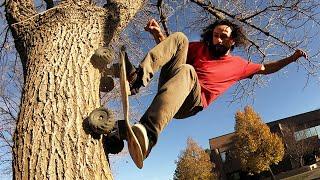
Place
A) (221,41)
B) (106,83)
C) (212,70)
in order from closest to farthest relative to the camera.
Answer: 1. (106,83)
2. (212,70)
3. (221,41)

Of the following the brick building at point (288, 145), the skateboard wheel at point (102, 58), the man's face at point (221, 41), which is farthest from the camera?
the brick building at point (288, 145)

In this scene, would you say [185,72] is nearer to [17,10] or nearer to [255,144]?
[17,10]

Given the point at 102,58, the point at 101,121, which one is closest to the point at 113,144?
the point at 101,121

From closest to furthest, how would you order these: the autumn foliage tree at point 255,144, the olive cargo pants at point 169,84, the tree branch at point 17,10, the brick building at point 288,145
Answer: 1. the olive cargo pants at point 169,84
2. the tree branch at point 17,10
3. the autumn foliage tree at point 255,144
4. the brick building at point 288,145

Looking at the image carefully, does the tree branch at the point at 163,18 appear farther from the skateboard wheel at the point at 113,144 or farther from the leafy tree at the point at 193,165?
the leafy tree at the point at 193,165

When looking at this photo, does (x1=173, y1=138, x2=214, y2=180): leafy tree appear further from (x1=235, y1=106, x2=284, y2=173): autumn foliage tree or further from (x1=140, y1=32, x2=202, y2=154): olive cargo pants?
(x1=140, y1=32, x2=202, y2=154): olive cargo pants

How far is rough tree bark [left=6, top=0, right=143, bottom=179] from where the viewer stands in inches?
125

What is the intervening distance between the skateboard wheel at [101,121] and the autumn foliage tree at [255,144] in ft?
150

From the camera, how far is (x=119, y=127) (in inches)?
138

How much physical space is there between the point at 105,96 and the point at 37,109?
8641 mm

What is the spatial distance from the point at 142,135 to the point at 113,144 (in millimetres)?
425

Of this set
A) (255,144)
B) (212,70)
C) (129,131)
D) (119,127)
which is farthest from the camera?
(255,144)

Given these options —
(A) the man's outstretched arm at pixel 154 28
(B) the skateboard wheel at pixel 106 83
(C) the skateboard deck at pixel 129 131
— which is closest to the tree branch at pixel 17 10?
(B) the skateboard wheel at pixel 106 83

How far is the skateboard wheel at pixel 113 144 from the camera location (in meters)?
3.52
